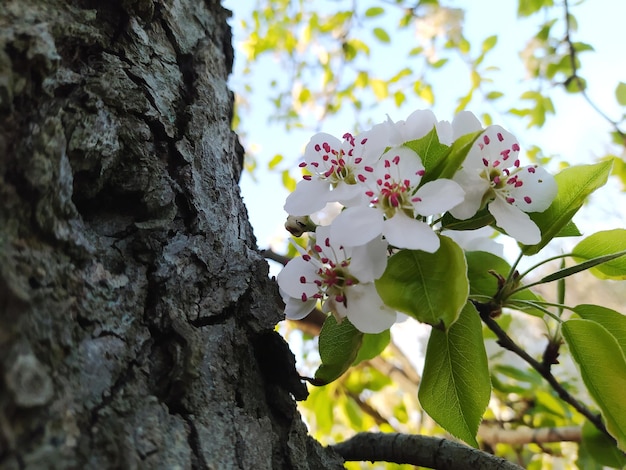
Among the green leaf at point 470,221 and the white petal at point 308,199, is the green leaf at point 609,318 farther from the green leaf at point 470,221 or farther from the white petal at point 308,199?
the white petal at point 308,199

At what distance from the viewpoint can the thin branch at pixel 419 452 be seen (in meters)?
0.62

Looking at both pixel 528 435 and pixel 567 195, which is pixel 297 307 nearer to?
pixel 567 195

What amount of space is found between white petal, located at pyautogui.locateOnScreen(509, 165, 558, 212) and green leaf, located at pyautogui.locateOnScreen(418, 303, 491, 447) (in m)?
0.16

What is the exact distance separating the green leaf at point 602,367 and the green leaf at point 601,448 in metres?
0.25

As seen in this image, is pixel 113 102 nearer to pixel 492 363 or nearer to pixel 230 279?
pixel 230 279

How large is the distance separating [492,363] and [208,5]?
3.41ft

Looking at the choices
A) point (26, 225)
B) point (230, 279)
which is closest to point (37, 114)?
point (26, 225)

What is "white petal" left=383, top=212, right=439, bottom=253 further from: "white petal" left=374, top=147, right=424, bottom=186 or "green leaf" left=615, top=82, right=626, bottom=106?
"green leaf" left=615, top=82, right=626, bottom=106

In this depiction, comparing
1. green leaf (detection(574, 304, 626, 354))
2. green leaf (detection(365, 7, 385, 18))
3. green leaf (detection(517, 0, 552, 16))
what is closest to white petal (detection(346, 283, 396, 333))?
green leaf (detection(574, 304, 626, 354))

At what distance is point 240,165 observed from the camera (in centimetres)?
91

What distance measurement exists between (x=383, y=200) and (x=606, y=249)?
14.6 inches

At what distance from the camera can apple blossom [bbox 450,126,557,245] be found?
589 millimetres

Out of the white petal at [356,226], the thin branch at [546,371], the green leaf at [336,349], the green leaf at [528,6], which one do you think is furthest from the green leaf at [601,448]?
the green leaf at [528,6]

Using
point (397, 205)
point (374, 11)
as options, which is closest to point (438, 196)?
point (397, 205)
